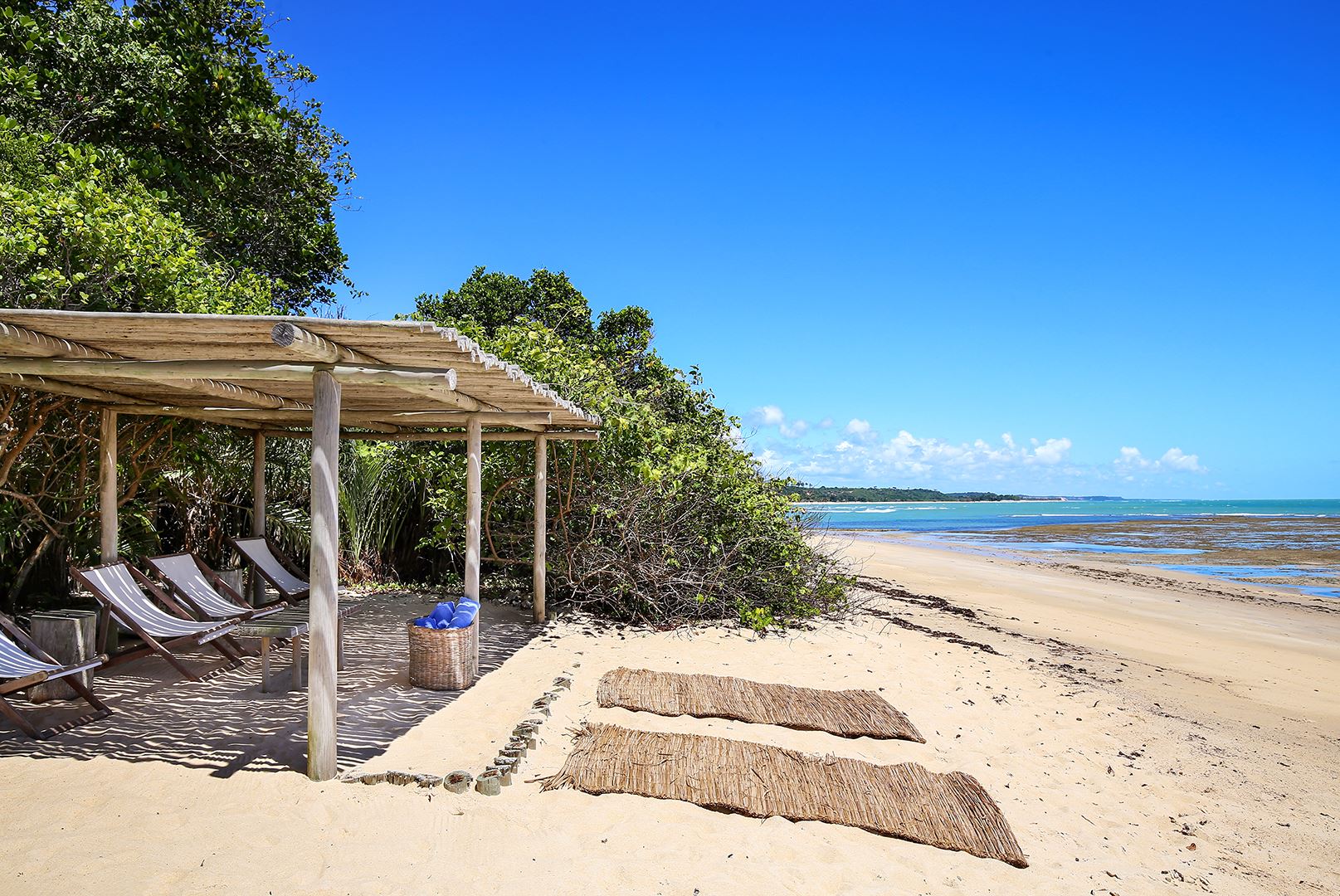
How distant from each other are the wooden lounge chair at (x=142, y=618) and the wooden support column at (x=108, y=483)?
1.04ft

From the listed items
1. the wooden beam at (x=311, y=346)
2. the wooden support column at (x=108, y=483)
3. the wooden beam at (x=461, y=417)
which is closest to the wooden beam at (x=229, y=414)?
the wooden support column at (x=108, y=483)

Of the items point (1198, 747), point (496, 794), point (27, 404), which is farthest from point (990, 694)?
point (27, 404)

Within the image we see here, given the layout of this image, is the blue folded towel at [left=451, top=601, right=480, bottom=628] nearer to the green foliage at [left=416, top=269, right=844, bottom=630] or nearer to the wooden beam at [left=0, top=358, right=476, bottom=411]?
the wooden beam at [left=0, top=358, right=476, bottom=411]

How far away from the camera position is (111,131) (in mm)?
9148

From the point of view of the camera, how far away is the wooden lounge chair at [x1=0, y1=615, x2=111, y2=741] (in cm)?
353

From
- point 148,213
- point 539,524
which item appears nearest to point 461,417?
point 539,524

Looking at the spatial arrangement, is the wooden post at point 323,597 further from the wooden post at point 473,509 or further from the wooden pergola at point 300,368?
the wooden post at point 473,509

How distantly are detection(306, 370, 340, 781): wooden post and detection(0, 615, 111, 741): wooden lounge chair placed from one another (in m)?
1.45

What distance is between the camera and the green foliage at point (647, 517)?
7.33 m

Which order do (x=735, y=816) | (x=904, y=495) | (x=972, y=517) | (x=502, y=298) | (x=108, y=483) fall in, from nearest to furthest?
(x=735, y=816)
(x=108, y=483)
(x=502, y=298)
(x=972, y=517)
(x=904, y=495)

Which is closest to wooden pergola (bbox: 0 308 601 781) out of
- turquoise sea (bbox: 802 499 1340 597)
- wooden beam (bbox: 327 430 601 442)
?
wooden beam (bbox: 327 430 601 442)

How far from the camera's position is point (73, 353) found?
3580mm

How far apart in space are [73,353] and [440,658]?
2561mm

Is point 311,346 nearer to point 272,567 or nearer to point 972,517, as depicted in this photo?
point 272,567
